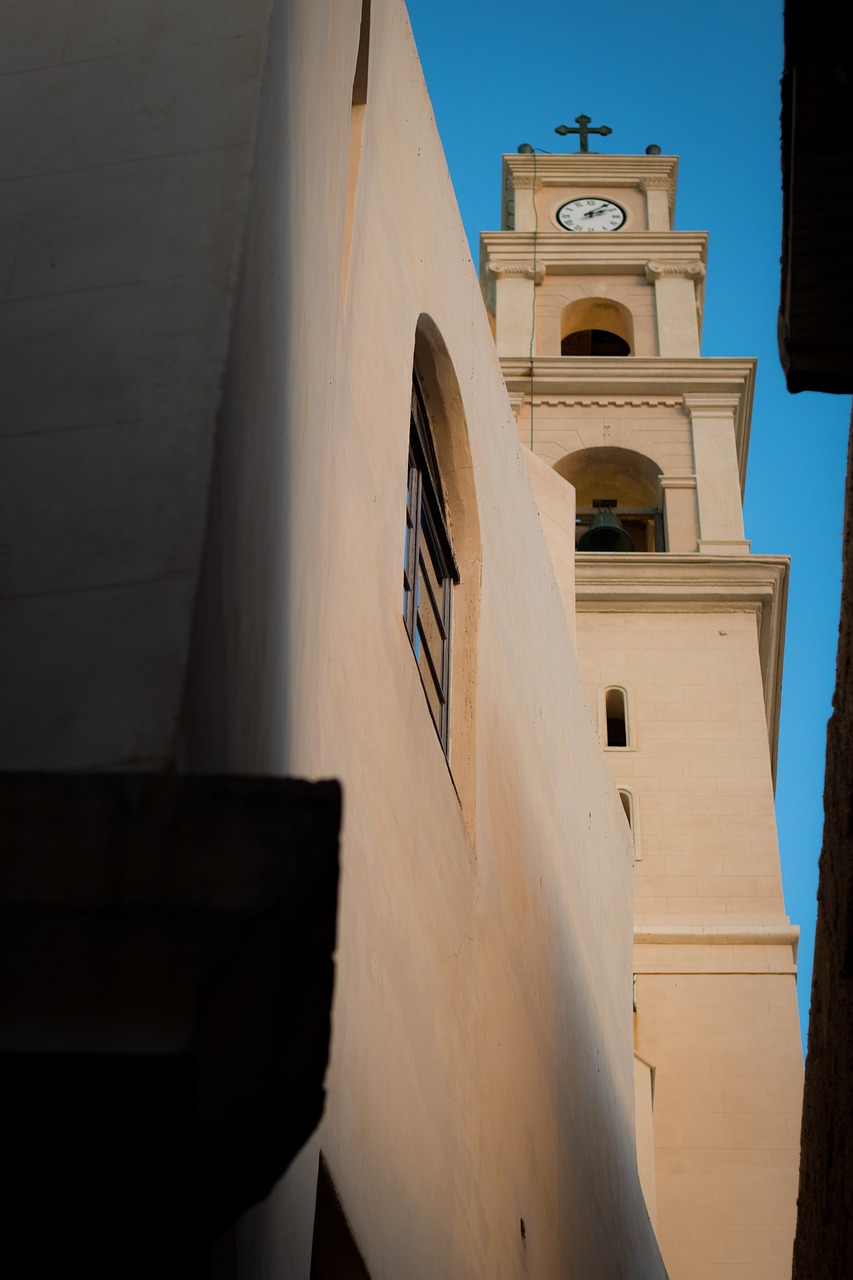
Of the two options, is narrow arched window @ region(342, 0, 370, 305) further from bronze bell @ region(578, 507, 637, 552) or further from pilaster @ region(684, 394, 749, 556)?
pilaster @ region(684, 394, 749, 556)

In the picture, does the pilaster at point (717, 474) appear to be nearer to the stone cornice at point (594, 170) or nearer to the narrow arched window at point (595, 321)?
the narrow arched window at point (595, 321)

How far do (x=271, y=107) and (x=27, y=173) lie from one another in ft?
1.72

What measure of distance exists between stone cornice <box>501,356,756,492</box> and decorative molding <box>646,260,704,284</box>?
2.76m

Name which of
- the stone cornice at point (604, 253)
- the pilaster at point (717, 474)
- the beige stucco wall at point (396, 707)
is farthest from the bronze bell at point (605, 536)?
the beige stucco wall at point (396, 707)

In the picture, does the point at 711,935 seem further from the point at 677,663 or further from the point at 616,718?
the point at 677,663

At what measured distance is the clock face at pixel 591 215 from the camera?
3186 centimetres

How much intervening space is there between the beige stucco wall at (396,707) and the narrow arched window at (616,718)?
12.8 m

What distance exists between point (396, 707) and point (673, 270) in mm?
24705

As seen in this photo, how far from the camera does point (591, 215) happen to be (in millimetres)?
32062

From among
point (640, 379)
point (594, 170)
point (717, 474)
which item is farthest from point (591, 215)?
point (717, 474)

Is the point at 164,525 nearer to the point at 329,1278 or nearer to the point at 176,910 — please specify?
the point at 176,910

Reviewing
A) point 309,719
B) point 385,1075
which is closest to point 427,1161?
point 385,1075

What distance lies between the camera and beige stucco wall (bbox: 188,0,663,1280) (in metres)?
3.60

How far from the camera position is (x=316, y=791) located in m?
2.12
